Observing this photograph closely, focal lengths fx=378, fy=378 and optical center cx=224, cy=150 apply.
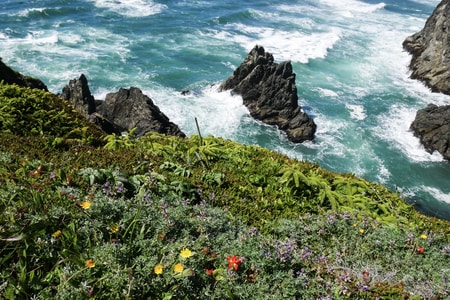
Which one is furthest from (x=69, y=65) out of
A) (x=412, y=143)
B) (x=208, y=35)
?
(x=412, y=143)

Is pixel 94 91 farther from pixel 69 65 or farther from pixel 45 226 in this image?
pixel 45 226

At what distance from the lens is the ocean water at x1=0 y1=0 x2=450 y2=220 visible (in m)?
29.4

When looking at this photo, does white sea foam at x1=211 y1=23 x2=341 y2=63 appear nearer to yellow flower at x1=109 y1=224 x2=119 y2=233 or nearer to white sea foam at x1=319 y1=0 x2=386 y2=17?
white sea foam at x1=319 y1=0 x2=386 y2=17

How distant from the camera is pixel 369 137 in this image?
3142 centimetres

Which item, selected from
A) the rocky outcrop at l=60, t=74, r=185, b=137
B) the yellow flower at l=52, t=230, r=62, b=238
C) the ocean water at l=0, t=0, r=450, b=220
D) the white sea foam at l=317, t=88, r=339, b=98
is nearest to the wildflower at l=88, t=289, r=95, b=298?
the yellow flower at l=52, t=230, r=62, b=238

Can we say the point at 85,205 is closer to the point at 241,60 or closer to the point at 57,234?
the point at 57,234

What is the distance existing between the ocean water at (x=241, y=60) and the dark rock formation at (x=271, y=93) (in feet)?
2.98

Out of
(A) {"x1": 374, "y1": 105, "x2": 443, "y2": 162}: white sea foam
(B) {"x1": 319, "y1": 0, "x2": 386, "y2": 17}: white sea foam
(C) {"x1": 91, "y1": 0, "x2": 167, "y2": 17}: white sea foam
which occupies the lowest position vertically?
(A) {"x1": 374, "y1": 105, "x2": 443, "y2": 162}: white sea foam

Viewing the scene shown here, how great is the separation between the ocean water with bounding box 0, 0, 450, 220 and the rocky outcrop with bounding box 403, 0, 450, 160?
3.24 feet

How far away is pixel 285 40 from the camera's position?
165ft

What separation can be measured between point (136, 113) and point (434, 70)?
33964mm

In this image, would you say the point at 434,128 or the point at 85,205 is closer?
the point at 85,205

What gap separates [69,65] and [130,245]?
119 feet

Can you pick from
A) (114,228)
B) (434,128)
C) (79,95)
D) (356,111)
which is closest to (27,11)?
(79,95)
